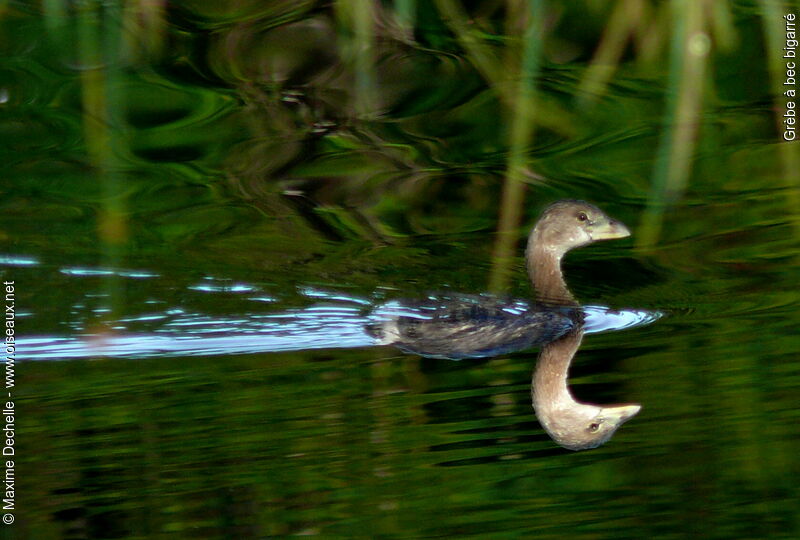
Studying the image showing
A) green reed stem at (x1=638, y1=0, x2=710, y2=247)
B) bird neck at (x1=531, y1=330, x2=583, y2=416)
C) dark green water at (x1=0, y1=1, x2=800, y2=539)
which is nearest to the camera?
green reed stem at (x1=638, y1=0, x2=710, y2=247)

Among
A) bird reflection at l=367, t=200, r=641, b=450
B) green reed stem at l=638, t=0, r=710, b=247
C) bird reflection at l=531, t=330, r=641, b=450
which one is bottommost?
green reed stem at l=638, t=0, r=710, b=247

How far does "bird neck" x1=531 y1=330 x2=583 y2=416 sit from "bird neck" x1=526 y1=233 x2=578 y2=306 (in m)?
0.79

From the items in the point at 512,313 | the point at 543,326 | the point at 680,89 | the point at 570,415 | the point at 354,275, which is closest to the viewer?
the point at 680,89

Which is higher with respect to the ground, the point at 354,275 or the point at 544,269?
the point at 354,275

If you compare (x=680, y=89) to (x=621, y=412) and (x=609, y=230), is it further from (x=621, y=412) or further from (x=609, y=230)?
(x=609, y=230)

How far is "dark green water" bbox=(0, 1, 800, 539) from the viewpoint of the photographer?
381 cm

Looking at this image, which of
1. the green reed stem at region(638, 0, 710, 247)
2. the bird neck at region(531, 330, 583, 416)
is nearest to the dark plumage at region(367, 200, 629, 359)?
the bird neck at region(531, 330, 583, 416)

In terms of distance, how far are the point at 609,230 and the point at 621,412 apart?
2.44 meters

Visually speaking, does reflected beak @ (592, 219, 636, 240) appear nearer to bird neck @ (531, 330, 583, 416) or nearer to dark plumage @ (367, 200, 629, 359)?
dark plumage @ (367, 200, 629, 359)

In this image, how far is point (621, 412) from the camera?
461cm

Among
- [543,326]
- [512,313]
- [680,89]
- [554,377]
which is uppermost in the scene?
[512,313]

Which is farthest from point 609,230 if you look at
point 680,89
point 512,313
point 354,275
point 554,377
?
point 680,89

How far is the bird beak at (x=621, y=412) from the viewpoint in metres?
4.55

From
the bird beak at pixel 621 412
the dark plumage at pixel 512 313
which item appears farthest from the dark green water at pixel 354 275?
the dark plumage at pixel 512 313
